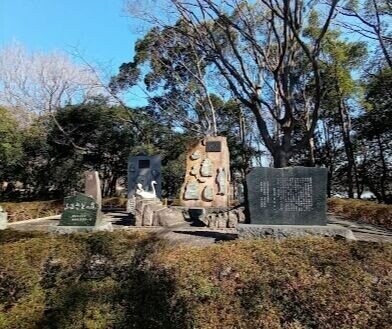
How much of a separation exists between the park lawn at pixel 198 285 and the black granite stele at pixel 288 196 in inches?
142

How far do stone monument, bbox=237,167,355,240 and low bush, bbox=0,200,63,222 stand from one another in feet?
36.8

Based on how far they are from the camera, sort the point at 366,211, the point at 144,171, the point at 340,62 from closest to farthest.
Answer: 1. the point at 366,211
2. the point at 144,171
3. the point at 340,62

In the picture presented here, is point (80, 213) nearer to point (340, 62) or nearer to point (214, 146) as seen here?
point (214, 146)

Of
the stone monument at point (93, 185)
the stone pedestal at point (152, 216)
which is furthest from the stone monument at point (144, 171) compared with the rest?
the stone pedestal at point (152, 216)

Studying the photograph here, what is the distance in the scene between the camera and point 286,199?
7.93 m

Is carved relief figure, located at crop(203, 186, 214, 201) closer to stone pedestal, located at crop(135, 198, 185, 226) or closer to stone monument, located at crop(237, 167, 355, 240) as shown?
stone pedestal, located at crop(135, 198, 185, 226)

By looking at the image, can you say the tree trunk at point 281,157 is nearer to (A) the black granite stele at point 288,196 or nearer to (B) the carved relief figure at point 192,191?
(B) the carved relief figure at point 192,191

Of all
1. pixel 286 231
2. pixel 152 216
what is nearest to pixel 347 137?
pixel 152 216

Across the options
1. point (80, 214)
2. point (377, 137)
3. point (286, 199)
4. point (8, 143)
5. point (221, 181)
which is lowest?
point (80, 214)

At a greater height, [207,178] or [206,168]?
[206,168]

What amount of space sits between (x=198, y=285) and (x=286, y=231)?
433cm

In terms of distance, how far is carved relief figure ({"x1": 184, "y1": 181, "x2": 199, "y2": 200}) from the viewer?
14891 millimetres

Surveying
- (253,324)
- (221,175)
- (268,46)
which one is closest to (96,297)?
(253,324)

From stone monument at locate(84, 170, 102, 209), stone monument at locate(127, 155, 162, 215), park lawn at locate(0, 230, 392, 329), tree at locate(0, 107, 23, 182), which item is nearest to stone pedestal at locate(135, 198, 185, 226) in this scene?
stone monument at locate(84, 170, 102, 209)
